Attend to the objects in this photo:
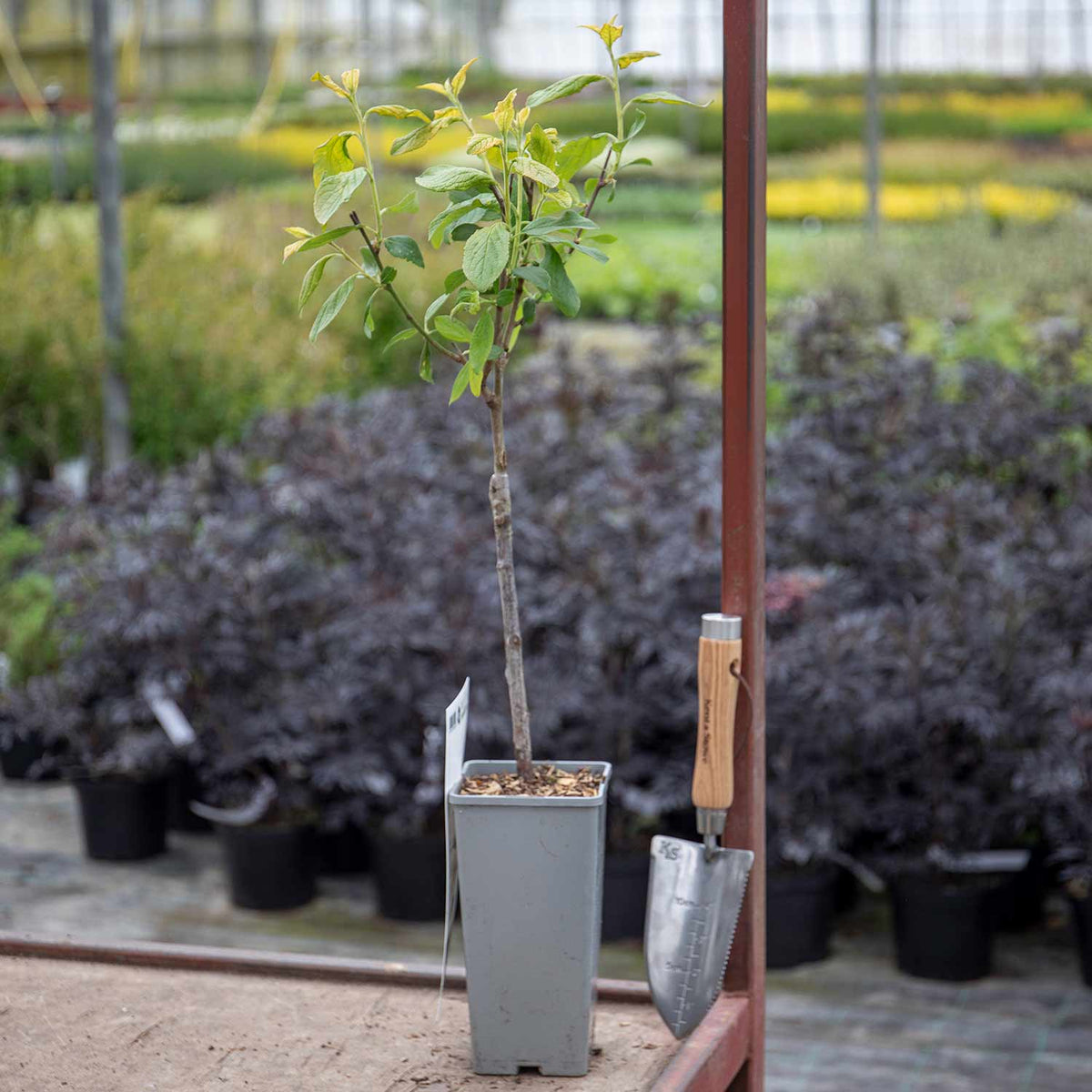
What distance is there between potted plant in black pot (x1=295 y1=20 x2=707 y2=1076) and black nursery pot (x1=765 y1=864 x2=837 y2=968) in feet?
5.72

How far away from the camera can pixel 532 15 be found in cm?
1875

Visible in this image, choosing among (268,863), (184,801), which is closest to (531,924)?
(268,863)

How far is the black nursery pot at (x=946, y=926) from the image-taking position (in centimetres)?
314

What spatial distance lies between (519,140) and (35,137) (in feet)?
25.8

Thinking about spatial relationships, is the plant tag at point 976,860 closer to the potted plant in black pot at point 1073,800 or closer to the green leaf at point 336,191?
the potted plant in black pot at point 1073,800

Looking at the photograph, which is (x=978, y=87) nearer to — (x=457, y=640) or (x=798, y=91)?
(x=798, y=91)

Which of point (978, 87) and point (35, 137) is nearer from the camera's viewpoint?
point (35, 137)

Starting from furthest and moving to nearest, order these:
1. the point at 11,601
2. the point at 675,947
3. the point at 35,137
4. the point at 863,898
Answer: the point at 35,137 < the point at 11,601 < the point at 863,898 < the point at 675,947

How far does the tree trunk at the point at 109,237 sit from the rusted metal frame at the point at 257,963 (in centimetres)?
324

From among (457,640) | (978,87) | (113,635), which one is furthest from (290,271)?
(978,87)

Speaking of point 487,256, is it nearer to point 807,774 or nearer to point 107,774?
point 807,774

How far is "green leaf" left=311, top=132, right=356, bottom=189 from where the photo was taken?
148 centimetres

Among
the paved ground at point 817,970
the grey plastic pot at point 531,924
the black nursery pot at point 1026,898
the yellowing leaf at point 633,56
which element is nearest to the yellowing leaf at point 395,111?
the yellowing leaf at point 633,56

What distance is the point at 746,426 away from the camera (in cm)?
168
